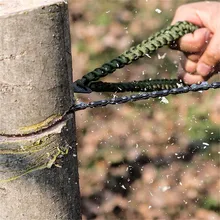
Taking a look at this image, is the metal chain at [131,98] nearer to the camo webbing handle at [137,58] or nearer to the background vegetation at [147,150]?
the camo webbing handle at [137,58]

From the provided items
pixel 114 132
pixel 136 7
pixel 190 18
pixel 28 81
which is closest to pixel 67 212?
pixel 28 81

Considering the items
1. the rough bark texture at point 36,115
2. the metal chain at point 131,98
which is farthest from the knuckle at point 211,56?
the rough bark texture at point 36,115

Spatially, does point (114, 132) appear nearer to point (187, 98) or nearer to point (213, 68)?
point (187, 98)

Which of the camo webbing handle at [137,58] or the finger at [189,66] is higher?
the camo webbing handle at [137,58]

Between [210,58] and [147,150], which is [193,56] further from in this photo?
[147,150]

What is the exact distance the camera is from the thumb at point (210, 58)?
142 cm

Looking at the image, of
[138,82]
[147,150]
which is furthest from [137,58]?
[147,150]

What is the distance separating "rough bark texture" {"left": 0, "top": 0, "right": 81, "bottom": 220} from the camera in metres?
0.77

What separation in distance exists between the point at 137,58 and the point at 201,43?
0.31 metres

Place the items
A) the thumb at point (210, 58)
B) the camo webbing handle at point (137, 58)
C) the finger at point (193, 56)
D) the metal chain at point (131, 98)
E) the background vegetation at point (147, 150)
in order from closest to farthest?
the metal chain at point (131, 98), the camo webbing handle at point (137, 58), the thumb at point (210, 58), the finger at point (193, 56), the background vegetation at point (147, 150)

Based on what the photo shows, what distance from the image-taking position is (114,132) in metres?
3.00

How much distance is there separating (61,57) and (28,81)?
2.6 inches

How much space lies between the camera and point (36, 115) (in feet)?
2.72

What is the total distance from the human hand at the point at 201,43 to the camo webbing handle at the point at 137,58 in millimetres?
36
